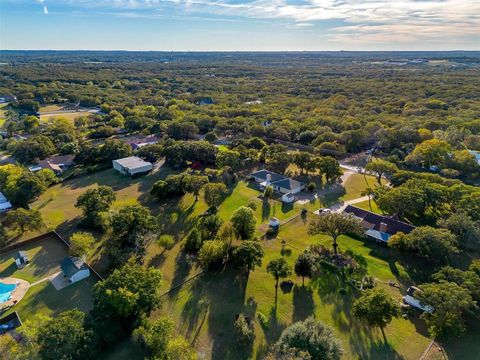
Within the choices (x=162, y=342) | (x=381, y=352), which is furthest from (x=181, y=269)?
(x=381, y=352)

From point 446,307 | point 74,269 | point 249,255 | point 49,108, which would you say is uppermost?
point 446,307

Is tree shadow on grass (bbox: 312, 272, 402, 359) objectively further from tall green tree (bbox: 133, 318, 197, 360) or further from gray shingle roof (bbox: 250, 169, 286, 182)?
gray shingle roof (bbox: 250, 169, 286, 182)

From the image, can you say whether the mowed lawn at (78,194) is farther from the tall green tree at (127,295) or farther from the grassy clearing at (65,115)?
the grassy clearing at (65,115)

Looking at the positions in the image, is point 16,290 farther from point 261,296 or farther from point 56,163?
point 56,163

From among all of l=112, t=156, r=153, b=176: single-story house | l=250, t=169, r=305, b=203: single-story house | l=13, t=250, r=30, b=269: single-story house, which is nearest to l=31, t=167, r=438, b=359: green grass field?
l=250, t=169, r=305, b=203: single-story house

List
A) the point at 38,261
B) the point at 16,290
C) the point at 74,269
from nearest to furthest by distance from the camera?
the point at 16,290 → the point at 74,269 → the point at 38,261

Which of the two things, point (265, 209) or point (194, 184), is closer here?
point (265, 209)

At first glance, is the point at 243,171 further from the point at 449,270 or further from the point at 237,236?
the point at 449,270

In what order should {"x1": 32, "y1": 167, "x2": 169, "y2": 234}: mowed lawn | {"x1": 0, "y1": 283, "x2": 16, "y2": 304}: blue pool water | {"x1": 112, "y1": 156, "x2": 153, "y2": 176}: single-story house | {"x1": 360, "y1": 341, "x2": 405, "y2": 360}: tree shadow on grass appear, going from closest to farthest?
{"x1": 360, "y1": 341, "x2": 405, "y2": 360}: tree shadow on grass < {"x1": 0, "y1": 283, "x2": 16, "y2": 304}: blue pool water < {"x1": 32, "y1": 167, "x2": 169, "y2": 234}: mowed lawn < {"x1": 112, "y1": 156, "x2": 153, "y2": 176}: single-story house
